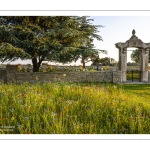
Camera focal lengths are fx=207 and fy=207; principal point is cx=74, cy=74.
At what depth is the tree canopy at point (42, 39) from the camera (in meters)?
10.6

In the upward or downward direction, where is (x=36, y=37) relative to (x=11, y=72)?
upward

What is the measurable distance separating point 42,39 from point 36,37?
12.5 inches

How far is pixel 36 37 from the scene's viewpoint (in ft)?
34.6

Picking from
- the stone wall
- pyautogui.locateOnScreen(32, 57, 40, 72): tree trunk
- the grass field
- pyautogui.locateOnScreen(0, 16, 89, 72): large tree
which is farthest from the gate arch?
the grass field

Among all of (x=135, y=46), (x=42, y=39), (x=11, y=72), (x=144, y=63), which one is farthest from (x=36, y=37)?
(x=144, y=63)

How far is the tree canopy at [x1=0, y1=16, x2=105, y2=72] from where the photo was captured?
1056 centimetres

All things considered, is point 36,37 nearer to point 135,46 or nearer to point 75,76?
point 75,76

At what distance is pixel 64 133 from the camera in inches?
152

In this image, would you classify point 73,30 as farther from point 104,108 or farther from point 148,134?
point 148,134

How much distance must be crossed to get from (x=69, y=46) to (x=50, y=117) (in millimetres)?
7510

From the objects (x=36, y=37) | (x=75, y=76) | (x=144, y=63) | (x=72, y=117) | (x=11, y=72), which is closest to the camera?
(x=72, y=117)
